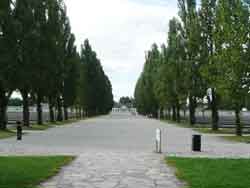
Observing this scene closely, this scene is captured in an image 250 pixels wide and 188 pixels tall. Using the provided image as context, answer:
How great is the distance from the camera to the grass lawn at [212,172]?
1187 cm

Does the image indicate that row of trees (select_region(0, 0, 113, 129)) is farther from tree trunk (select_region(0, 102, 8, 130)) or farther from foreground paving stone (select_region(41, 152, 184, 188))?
foreground paving stone (select_region(41, 152, 184, 188))

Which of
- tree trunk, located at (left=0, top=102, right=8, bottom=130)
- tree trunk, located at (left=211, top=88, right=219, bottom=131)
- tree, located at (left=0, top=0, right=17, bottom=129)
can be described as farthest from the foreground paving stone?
tree trunk, located at (left=211, top=88, right=219, bottom=131)

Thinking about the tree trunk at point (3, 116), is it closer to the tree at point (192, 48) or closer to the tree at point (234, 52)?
the tree at point (192, 48)

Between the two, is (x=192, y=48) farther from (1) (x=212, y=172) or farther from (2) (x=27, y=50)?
(1) (x=212, y=172)

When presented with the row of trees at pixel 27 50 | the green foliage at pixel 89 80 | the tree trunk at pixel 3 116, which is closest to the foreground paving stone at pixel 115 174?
the row of trees at pixel 27 50

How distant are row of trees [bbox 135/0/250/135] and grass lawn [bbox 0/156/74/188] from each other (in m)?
14.6

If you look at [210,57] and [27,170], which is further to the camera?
[210,57]

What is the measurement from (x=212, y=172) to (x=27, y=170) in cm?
479

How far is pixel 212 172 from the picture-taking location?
13969 mm

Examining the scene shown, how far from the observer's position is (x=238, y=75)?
2925 cm

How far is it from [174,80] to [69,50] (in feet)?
56.9

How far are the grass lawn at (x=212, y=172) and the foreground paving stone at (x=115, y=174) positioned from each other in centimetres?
34

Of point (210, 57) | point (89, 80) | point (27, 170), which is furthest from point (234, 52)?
point (89, 80)

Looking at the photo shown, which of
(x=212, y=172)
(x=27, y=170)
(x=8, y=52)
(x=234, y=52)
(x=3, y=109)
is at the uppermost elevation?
(x=8, y=52)
